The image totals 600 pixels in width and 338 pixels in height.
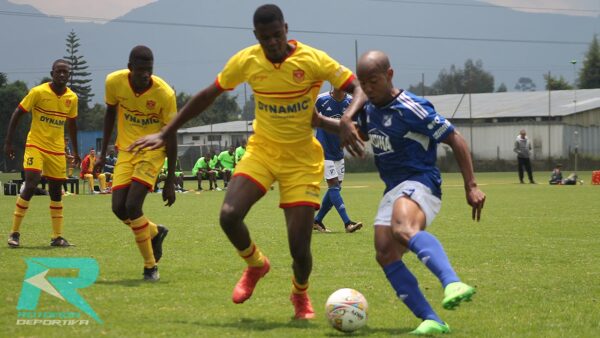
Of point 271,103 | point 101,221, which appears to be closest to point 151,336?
point 271,103

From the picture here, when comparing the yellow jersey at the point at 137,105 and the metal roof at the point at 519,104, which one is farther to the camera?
the metal roof at the point at 519,104

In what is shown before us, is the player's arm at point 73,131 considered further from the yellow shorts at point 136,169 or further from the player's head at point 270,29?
the player's head at point 270,29

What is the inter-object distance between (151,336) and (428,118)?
2520 mm

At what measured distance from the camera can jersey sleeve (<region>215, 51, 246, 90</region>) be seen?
7805mm

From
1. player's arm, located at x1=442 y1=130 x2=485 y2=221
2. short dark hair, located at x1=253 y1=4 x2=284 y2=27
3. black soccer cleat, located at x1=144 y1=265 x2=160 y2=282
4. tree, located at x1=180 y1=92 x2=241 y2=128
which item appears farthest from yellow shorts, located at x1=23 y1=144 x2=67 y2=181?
tree, located at x1=180 y1=92 x2=241 y2=128

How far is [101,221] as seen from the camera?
61.5 feet

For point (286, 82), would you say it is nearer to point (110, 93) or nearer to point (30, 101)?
point (110, 93)

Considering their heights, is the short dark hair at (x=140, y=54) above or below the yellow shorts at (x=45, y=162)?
above

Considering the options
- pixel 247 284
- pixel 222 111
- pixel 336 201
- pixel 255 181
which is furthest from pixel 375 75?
pixel 222 111

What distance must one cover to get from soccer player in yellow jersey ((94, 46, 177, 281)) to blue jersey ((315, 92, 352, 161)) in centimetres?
447

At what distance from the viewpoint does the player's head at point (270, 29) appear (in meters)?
7.49

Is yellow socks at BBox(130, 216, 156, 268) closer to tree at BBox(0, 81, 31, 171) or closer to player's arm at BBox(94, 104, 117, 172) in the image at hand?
player's arm at BBox(94, 104, 117, 172)

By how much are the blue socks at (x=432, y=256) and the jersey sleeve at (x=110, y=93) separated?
14.8 feet

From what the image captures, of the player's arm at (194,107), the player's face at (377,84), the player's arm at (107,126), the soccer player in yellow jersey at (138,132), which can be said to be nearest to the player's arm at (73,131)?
the player's arm at (107,126)
